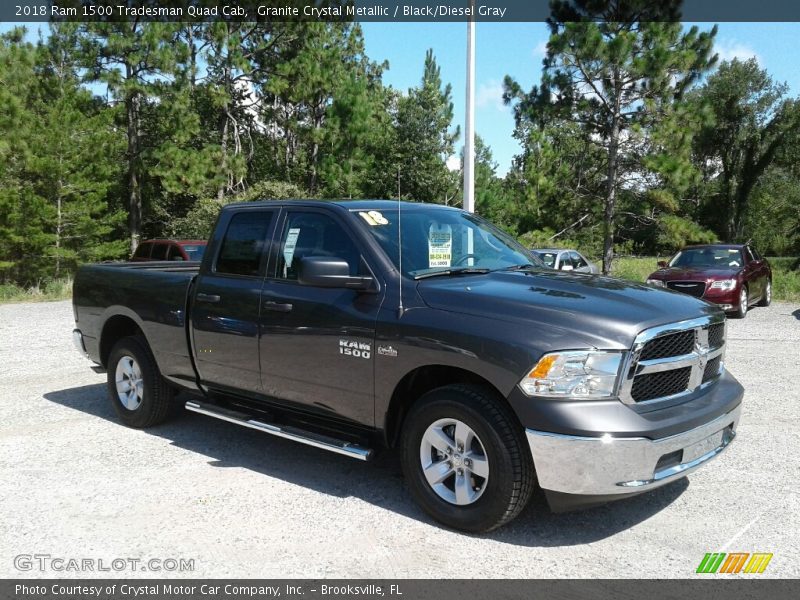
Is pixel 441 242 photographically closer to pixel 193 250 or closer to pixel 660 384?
pixel 660 384

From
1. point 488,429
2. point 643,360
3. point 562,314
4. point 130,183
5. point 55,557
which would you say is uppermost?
point 130,183

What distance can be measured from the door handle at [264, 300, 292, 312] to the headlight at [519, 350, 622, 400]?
6.42 feet

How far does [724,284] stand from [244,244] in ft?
37.8

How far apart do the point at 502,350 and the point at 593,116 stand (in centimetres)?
2044

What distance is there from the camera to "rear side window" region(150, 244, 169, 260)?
56.6 ft

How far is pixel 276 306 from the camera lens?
188 inches

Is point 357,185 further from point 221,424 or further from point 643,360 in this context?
point 643,360

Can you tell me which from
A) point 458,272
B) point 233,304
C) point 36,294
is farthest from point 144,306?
point 36,294

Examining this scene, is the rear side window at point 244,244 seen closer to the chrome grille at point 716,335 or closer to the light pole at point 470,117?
the chrome grille at point 716,335

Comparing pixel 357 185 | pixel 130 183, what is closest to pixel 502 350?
pixel 357 185

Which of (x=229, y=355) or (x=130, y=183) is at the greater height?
(x=130, y=183)

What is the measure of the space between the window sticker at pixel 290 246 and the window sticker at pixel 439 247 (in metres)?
0.98
